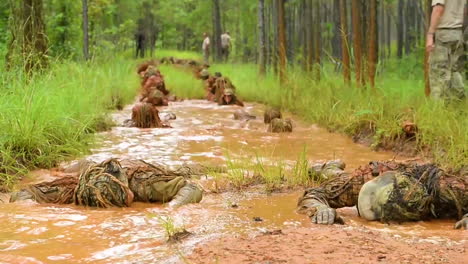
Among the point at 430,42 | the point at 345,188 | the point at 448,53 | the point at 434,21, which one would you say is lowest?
the point at 345,188

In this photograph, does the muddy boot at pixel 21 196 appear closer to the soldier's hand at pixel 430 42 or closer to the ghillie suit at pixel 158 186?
the ghillie suit at pixel 158 186

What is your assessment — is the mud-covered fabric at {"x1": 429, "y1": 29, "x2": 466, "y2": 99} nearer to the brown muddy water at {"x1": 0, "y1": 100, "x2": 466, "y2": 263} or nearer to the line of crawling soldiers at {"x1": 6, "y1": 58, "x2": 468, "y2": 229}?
the brown muddy water at {"x1": 0, "y1": 100, "x2": 466, "y2": 263}

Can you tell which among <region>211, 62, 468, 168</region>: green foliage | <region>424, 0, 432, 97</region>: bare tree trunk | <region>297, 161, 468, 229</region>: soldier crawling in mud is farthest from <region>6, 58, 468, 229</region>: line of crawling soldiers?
<region>424, 0, 432, 97</region>: bare tree trunk

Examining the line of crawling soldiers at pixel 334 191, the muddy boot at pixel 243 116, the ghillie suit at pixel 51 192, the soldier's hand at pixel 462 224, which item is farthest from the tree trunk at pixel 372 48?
the ghillie suit at pixel 51 192

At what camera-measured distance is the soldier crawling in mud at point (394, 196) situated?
374cm

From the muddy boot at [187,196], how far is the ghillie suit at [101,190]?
0.35m

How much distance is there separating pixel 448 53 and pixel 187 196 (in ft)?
13.3

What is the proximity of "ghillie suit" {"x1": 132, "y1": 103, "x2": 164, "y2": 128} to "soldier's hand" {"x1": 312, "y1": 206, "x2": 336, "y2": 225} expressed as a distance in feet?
17.9

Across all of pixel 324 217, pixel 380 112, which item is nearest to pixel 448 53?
pixel 380 112

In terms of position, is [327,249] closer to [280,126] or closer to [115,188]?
[115,188]

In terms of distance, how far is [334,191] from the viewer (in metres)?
4.17

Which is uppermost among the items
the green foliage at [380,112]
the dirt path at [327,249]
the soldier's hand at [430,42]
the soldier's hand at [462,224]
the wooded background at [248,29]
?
the wooded background at [248,29]

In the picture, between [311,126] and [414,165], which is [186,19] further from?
[414,165]

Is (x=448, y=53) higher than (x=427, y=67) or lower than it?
higher
